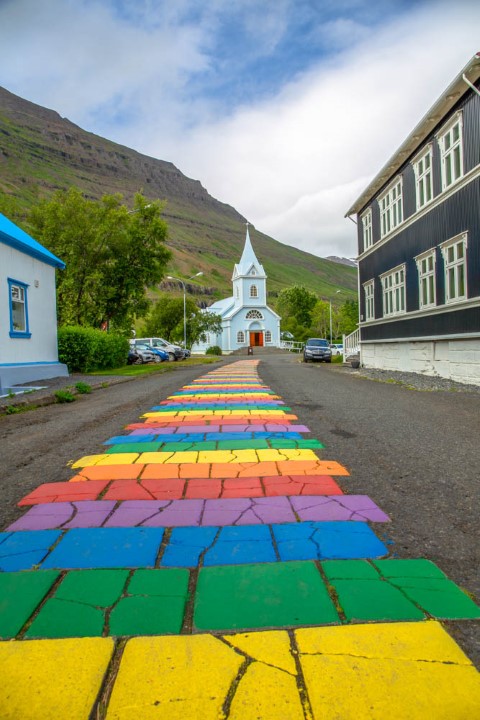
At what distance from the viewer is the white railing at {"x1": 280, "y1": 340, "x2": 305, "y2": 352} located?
221 feet

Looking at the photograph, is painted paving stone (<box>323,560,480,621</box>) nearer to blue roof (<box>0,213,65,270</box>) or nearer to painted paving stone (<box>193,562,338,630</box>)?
painted paving stone (<box>193,562,338,630</box>)

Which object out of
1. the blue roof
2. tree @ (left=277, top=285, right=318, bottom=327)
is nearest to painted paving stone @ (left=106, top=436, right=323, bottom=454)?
the blue roof

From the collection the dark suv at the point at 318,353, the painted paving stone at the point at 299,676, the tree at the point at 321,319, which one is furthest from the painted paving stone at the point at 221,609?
the tree at the point at 321,319

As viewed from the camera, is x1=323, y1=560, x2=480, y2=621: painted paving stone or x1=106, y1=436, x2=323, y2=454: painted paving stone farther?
x1=106, y1=436, x2=323, y2=454: painted paving stone

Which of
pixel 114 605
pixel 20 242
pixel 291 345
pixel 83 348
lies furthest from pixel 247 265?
pixel 114 605

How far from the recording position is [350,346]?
2911 centimetres

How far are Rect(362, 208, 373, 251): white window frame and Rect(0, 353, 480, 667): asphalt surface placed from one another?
1416cm

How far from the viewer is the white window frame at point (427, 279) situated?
15539mm

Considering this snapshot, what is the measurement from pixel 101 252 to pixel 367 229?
13.6m

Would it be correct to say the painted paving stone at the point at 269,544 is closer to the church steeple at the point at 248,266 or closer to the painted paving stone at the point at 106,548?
the painted paving stone at the point at 106,548

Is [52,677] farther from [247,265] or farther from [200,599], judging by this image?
[247,265]

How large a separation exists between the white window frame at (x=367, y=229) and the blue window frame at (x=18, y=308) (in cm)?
1600

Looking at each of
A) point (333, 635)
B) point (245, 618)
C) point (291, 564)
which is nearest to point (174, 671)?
point (245, 618)

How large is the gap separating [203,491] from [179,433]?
2.50 meters
